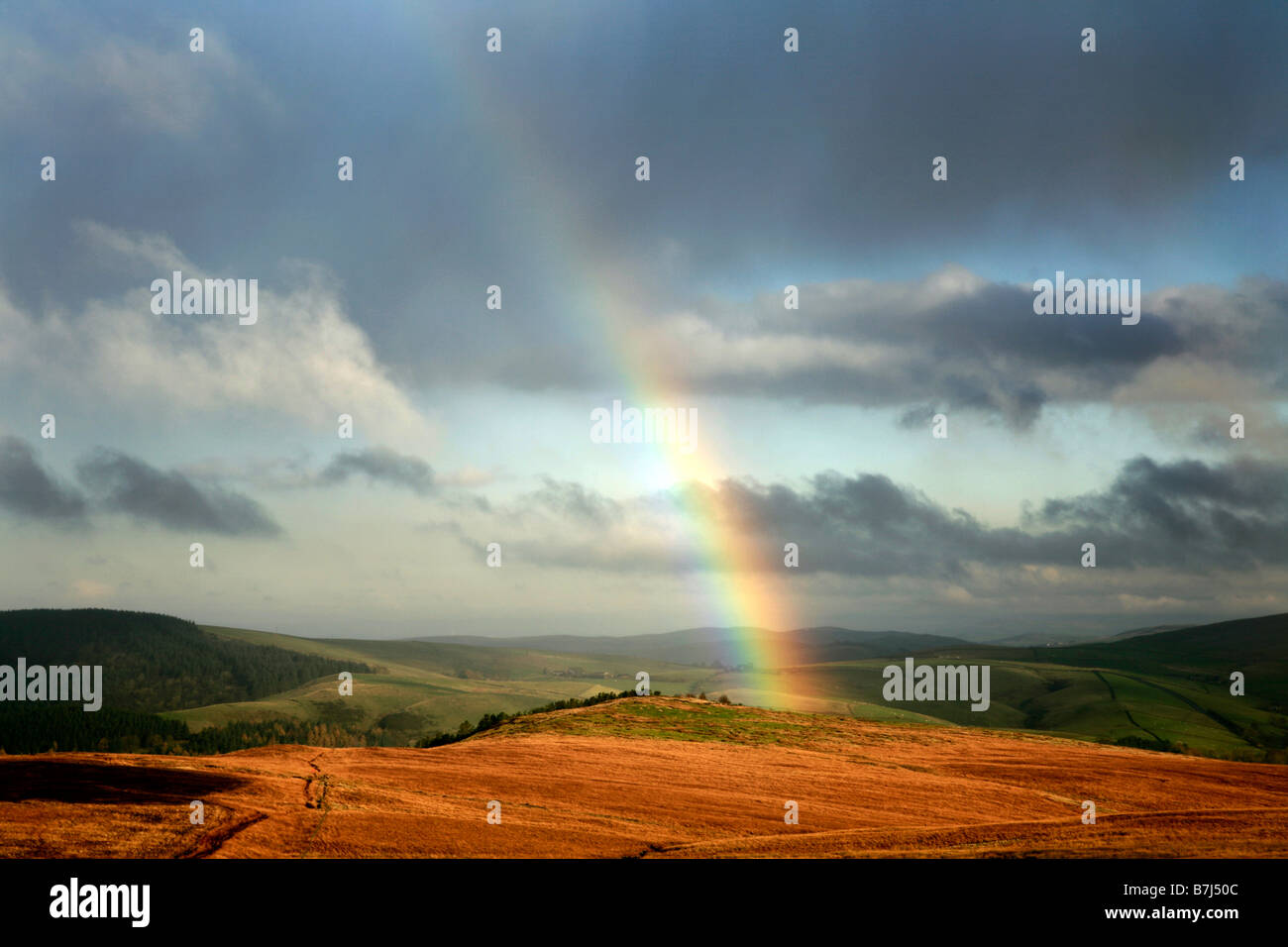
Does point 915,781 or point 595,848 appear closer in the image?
point 595,848
